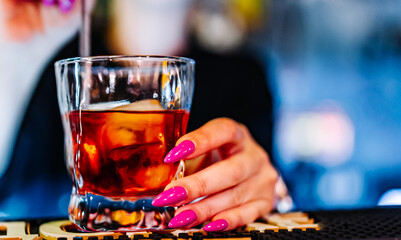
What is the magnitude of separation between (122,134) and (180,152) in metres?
0.08

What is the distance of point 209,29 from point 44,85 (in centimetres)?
82

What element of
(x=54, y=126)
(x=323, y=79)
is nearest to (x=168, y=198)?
(x=54, y=126)

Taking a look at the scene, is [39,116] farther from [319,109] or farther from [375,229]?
[319,109]

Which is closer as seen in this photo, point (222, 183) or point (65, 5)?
point (222, 183)

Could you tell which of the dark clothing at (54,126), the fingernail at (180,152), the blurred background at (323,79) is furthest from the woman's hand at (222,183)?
the blurred background at (323,79)

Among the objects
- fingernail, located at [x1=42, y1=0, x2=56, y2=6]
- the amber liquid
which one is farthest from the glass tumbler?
fingernail, located at [x1=42, y1=0, x2=56, y2=6]

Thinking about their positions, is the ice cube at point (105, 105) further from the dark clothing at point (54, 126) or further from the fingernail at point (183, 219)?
the dark clothing at point (54, 126)

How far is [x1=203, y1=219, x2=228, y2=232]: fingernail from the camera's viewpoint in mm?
575

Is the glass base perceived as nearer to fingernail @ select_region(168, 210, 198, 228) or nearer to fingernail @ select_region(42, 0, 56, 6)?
fingernail @ select_region(168, 210, 198, 228)

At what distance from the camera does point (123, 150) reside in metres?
0.53

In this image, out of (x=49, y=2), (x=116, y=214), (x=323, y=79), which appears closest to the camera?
(x=116, y=214)

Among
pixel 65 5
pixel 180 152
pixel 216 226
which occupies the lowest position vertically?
pixel 216 226

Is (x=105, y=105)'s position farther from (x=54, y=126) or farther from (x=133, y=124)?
(x=54, y=126)

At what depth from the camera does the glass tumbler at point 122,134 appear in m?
0.53
